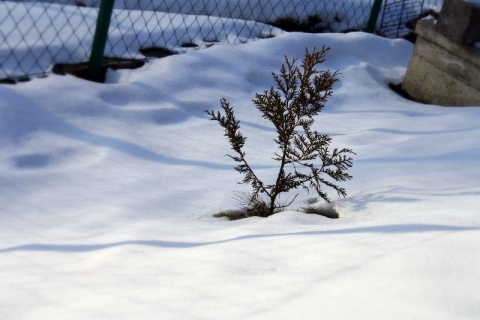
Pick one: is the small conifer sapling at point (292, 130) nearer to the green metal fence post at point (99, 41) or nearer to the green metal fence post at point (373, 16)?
the green metal fence post at point (99, 41)

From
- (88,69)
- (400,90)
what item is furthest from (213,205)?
(400,90)

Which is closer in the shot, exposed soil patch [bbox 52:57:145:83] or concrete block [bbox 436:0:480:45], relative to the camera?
exposed soil patch [bbox 52:57:145:83]

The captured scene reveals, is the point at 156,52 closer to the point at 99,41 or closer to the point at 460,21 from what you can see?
the point at 99,41

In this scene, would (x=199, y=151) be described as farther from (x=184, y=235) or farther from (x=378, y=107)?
(x=378, y=107)

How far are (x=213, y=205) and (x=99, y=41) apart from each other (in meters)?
1.73

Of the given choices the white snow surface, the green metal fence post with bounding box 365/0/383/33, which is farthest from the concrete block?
the green metal fence post with bounding box 365/0/383/33

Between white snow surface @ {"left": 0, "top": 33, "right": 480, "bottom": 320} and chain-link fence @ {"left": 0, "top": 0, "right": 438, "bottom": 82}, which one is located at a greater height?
chain-link fence @ {"left": 0, "top": 0, "right": 438, "bottom": 82}

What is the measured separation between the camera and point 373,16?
687 centimetres

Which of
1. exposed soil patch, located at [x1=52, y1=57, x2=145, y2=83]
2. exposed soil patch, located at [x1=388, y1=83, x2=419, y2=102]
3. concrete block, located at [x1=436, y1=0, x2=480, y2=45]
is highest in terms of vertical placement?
concrete block, located at [x1=436, y1=0, x2=480, y2=45]

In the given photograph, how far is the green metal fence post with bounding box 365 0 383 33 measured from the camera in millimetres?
6820

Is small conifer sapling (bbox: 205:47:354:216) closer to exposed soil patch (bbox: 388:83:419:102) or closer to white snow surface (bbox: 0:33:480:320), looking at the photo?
white snow surface (bbox: 0:33:480:320)

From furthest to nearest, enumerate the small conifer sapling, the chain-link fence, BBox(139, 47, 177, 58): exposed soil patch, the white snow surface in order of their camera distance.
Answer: BBox(139, 47, 177, 58): exposed soil patch < the chain-link fence < the small conifer sapling < the white snow surface

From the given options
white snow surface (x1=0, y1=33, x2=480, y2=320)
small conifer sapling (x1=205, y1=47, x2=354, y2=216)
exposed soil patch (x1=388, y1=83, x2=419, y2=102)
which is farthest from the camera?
exposed soil patch (x1=388, y1=83, x2=419, y2=102)

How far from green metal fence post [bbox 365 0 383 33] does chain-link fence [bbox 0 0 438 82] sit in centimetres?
27
